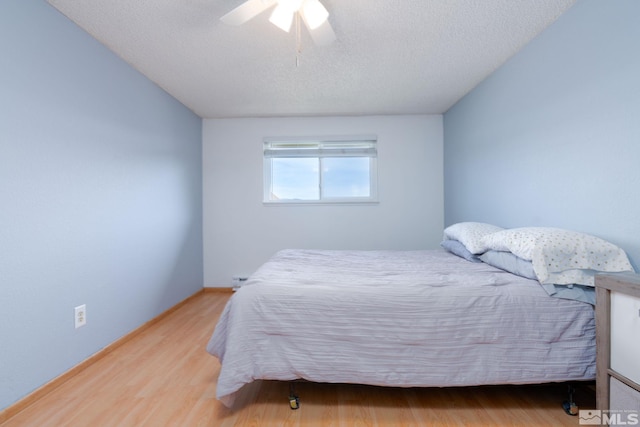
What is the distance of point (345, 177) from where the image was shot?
3.73 metres

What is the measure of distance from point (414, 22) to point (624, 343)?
77.6 inches

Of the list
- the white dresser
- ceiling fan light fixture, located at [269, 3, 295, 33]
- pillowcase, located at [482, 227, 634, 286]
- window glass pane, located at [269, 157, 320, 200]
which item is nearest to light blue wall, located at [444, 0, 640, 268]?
pillowcase, located at [482, 227, 634, 286]

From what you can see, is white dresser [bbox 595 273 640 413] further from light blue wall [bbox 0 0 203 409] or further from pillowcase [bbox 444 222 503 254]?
light blue wall [bbox 0 0 203 409]

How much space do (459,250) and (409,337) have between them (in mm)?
1233

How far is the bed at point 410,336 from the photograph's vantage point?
1.36 metres

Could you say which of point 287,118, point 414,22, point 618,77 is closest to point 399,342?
point 618,77

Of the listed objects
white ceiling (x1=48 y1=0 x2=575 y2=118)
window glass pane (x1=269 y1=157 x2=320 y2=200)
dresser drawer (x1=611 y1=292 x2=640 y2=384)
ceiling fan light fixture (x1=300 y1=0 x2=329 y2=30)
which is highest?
white ceiling (x1=48 y1=0 x2=575 y2=118)

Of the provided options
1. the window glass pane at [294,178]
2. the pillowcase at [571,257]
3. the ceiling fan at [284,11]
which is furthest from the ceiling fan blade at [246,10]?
the window glass pane at [294,178]

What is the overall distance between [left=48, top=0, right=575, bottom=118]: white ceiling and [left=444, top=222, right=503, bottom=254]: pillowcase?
53.4 inches

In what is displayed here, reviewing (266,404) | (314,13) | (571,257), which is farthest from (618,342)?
(314,13)

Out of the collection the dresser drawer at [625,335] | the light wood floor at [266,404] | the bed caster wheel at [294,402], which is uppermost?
the dresser drawer at [625,335]

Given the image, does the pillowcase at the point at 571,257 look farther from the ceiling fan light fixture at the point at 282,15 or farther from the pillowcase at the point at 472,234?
the ceiling fan light fixture at the point at 282,15

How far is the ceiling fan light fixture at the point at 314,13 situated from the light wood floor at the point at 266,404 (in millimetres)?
2106

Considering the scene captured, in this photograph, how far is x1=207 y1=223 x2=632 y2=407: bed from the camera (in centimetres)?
136
